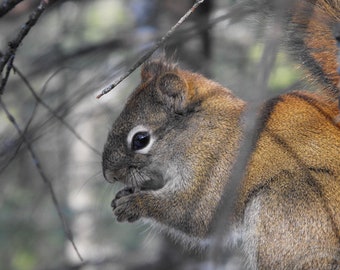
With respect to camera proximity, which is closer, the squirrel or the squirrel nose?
the squirrel

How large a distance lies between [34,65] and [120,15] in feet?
12.0

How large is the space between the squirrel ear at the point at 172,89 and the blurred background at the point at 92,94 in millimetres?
221

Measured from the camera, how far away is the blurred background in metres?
2.95

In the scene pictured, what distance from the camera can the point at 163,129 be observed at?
2732 mm

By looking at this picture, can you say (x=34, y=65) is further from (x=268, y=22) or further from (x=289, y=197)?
(x=289, y=197)

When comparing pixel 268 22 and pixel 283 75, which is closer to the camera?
pixel 268 22

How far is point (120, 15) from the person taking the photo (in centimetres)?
739

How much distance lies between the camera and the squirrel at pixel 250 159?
7.79ft

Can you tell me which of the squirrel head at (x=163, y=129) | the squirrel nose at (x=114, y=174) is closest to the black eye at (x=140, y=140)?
the squirrel head at (x=163, y=129)

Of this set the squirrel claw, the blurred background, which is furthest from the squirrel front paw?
the blurred background

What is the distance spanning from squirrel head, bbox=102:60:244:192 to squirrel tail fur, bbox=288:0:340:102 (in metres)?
0.37

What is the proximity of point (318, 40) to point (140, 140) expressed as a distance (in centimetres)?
85

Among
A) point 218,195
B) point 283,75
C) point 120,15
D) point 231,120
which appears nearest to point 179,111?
point 231,120

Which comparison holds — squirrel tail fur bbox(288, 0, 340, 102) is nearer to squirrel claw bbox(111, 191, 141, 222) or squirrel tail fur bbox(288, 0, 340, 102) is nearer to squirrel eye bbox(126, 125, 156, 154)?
squirrel eye bbox(126, 125, 156, 154)
